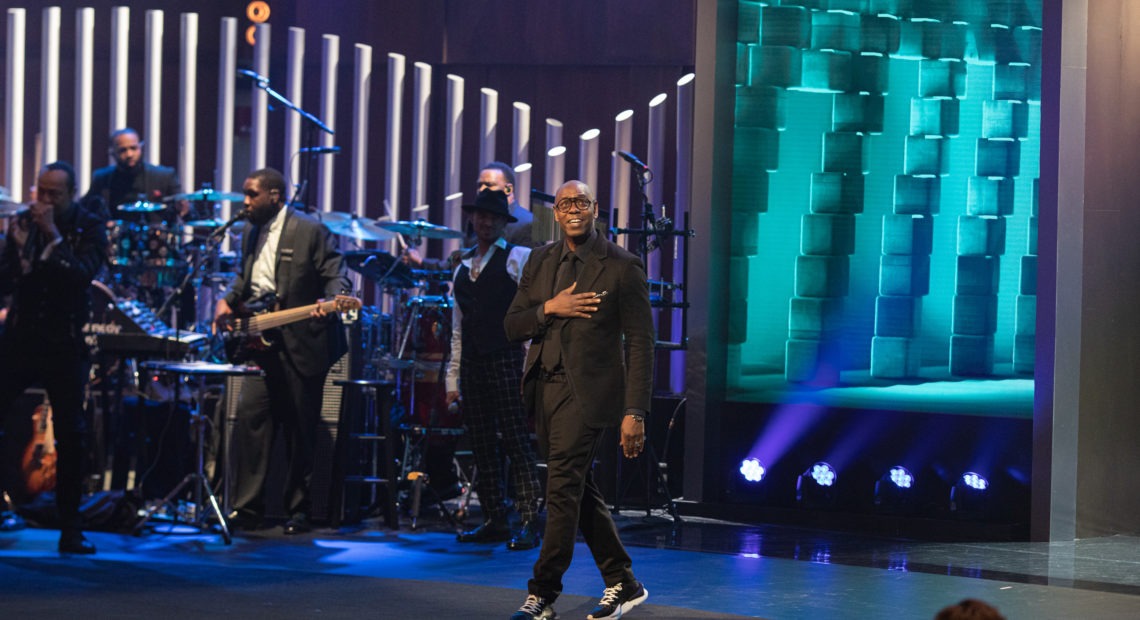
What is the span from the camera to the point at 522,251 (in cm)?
898

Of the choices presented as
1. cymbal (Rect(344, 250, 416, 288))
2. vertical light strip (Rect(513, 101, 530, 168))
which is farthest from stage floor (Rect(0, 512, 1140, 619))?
vertical light strip (Rect(513, 101, 530, 168))

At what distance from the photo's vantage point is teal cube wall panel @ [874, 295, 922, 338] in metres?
9.86

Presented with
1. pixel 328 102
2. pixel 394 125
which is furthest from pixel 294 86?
pixel 394 125

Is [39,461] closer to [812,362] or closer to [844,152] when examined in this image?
[812,362]

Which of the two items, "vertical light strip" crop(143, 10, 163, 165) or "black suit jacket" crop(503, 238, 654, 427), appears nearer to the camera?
"black suit jacket" crop(503, 238, 654, 427)

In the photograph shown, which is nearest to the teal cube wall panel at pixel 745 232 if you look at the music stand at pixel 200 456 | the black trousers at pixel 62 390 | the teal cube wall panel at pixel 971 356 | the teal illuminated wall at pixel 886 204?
the teal illuminated wall at pixel 886 204

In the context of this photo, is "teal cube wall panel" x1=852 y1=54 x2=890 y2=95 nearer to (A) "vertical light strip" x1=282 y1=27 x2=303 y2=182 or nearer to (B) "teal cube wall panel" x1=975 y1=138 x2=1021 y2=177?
(B) "teal cube wall panel" x1=975 y1=138 x2=1021 y2=177

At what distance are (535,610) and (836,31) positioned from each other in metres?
4.94

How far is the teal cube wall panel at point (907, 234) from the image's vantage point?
984 cm

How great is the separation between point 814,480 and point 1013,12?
3.00 m

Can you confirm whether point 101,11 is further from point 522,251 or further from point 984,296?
point 984,296

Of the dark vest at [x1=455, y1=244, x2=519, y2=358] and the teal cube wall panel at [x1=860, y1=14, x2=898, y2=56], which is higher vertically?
the teal cube wall panel at [x1=860, y1=14, x2=898, y2=56]

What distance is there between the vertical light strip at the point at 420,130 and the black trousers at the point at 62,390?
4485 millimetres

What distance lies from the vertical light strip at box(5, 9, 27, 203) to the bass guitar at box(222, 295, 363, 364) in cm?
520
